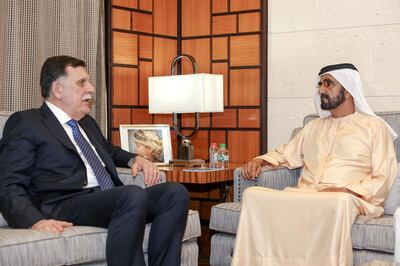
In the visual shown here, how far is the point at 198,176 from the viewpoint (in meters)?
4.40

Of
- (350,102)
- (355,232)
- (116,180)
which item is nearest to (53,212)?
(116,180)

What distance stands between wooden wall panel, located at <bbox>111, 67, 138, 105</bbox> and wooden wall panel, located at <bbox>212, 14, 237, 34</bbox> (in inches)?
29.6

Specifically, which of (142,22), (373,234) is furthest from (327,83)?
(142,22)

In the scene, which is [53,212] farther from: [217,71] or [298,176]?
[217,71]

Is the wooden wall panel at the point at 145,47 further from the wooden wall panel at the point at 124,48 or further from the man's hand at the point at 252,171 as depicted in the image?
the man's hand at the point at 252,171

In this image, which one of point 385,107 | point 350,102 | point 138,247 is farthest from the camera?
point 385,107

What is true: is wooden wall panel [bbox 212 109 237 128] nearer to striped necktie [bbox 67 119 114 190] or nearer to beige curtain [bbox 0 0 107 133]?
beige curtain [bbox 0 0 107 133]

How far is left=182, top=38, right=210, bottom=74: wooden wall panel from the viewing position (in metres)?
5.57

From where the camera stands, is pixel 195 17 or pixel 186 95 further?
pixel 195 17

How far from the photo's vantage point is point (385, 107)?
4.75 meters

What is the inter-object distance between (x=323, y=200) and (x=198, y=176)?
118 cm

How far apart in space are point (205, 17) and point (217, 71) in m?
0.47

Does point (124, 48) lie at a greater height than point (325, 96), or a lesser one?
greater

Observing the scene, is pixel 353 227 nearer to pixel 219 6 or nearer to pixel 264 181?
pixel 264 181
